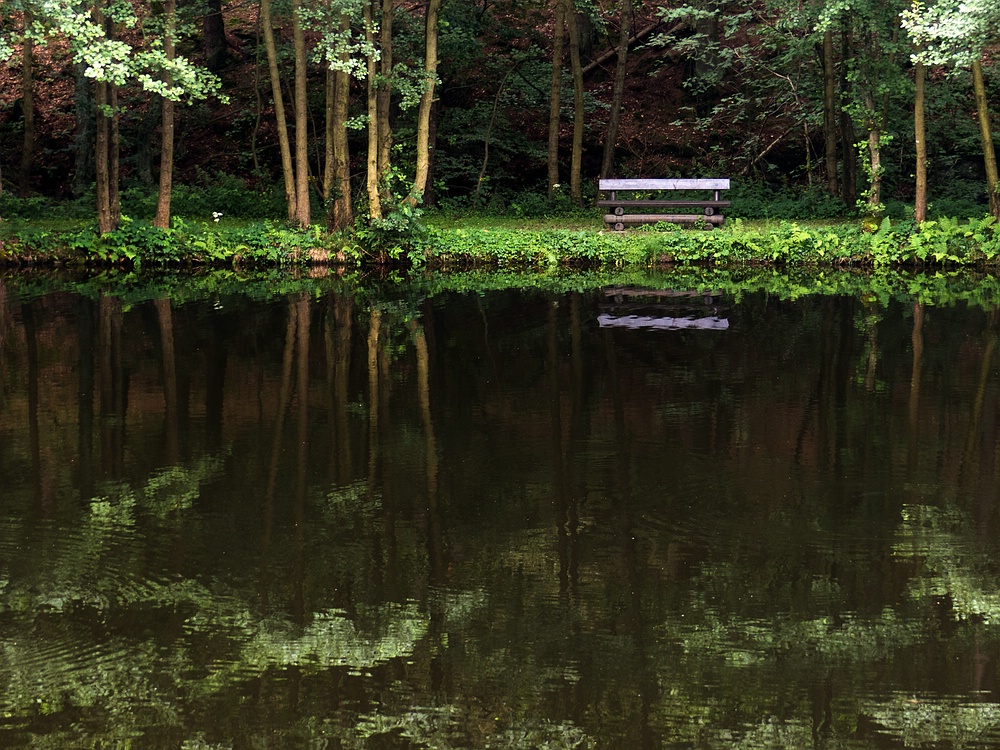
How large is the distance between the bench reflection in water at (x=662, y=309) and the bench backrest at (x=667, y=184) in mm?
4263

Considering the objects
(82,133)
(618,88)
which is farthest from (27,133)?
(618,88)

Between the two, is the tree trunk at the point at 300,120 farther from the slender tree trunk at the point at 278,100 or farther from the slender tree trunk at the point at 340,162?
the slender tree trunk at the point at 340,162

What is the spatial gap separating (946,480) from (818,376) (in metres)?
4.09

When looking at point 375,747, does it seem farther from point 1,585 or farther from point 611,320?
point 611,320

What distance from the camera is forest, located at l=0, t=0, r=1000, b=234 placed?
2312 centimetres

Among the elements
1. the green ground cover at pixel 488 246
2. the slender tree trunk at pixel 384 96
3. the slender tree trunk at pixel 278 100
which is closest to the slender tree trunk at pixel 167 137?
the green ground cover at pixel 488 246

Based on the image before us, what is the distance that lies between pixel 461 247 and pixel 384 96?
10.3 feet

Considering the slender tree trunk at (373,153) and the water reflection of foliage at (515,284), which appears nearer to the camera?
the water reflection of foliage at (515,284)

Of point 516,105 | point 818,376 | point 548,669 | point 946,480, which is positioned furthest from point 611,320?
point 516,105

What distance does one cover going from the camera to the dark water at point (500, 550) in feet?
18.7

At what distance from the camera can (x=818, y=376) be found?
1319cm

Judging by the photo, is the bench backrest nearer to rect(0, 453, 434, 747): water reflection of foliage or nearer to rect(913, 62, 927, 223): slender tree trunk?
rect(913, 62, 927, 223): slender tree trunk

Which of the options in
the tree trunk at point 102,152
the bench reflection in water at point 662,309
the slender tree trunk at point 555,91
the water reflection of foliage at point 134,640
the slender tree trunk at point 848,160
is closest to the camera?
the water reflection of foliage at point 134,640

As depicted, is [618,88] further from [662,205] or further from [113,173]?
[113,173]
